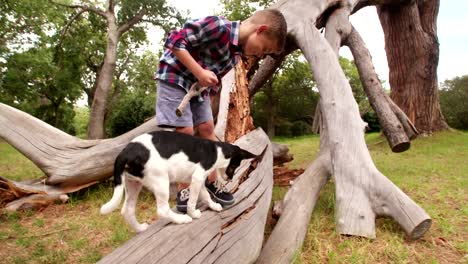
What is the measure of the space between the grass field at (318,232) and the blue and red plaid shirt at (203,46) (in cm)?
180

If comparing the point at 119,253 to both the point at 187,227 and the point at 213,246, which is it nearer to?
the point at 187,227

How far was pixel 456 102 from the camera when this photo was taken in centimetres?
1639

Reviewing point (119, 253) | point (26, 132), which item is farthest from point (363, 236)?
point (26, 132)

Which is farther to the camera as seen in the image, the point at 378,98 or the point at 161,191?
the point at 378,98

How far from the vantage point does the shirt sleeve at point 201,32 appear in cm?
276

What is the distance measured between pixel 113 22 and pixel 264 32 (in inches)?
600

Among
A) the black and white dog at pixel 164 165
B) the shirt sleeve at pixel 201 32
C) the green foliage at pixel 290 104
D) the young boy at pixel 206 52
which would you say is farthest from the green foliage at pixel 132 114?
the black and white dog at pixel 164 165

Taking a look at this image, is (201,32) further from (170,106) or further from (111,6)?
(111,6)

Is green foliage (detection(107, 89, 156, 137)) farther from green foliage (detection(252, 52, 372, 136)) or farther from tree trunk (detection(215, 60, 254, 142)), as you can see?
tree trunk (detection(215, 60, 254, 142))

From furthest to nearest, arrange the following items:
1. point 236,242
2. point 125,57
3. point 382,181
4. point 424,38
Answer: point 125,57
point 424,38
point 382,181
point 236,242

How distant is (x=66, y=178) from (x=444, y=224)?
15.9 ft

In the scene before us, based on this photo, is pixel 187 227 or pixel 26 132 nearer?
pixel 187 227

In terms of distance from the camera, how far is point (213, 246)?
2.39 meters

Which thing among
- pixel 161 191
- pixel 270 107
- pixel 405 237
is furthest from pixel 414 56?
pixel 270 107
